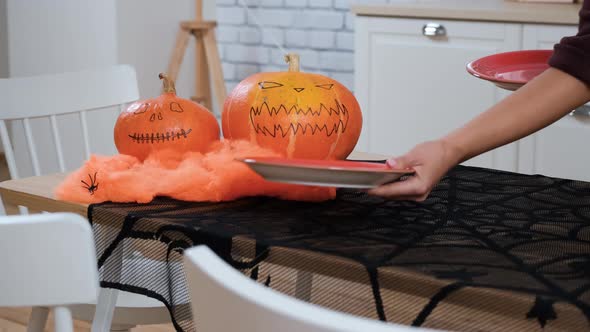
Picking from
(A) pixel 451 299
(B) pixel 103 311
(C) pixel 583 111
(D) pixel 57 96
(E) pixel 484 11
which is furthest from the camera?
(E) pixel 484 11

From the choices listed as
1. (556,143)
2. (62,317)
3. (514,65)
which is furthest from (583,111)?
(62,317)

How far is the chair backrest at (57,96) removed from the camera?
183 cm

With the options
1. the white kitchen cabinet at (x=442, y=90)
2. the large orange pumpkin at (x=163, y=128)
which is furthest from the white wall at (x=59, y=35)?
the large orange pumpkin at (x=163, y=128)

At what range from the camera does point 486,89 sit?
2793 millimetres

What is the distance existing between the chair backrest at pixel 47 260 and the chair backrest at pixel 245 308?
0.76ft

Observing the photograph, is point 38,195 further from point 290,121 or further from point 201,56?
point 201,56

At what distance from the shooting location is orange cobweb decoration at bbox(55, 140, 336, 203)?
114cm

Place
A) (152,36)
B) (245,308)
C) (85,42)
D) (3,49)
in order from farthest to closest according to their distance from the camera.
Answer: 1. (3,49)
2. (152,36)
3. (85,42)
4. (245,308)

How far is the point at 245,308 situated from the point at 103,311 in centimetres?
91

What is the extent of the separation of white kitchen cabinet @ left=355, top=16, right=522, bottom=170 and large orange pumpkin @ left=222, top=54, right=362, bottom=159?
5.29 feet

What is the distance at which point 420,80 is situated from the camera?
295cm

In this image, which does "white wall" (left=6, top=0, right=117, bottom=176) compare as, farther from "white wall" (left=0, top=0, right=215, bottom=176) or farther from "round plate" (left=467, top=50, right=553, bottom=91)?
"round plate" (left=467, top=50, right=553, bottom=91)

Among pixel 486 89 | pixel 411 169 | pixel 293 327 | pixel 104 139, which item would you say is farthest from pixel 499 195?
pixel 104 139

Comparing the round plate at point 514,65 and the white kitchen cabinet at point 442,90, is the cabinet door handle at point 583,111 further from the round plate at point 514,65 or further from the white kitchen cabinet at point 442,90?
the round plate at point 514,65
